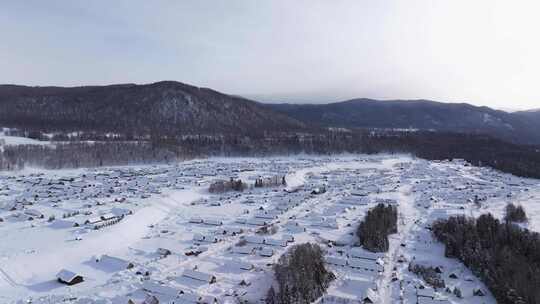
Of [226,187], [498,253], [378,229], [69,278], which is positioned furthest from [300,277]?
[226,187]

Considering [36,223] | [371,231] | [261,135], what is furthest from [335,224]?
[261,135]

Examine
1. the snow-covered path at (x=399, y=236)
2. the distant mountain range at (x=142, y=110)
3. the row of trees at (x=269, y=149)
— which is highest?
the distant mountain range at (x=142, y=110)

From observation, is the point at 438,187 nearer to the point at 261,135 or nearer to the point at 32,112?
the point at 261,135

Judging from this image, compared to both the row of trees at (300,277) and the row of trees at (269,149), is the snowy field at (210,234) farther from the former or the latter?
the row of trees at (269,149)

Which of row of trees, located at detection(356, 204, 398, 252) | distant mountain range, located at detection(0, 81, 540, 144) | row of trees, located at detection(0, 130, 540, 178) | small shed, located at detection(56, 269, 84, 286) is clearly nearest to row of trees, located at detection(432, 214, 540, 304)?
row of trees, located at detection(356, 204, 398, 252)

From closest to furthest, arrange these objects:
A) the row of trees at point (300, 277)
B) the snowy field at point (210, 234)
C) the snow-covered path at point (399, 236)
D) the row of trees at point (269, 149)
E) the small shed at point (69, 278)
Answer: the row of trees at point (300, 277) < the snow-covered path at point (399, 236) < the snowy field at point (210, 234) < the small shed at point (69, 278) < the row of trees at point (269, 149)

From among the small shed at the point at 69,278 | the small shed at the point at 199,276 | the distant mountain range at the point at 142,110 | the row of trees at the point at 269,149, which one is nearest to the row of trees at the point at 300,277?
the small shed at the point at 199,276
